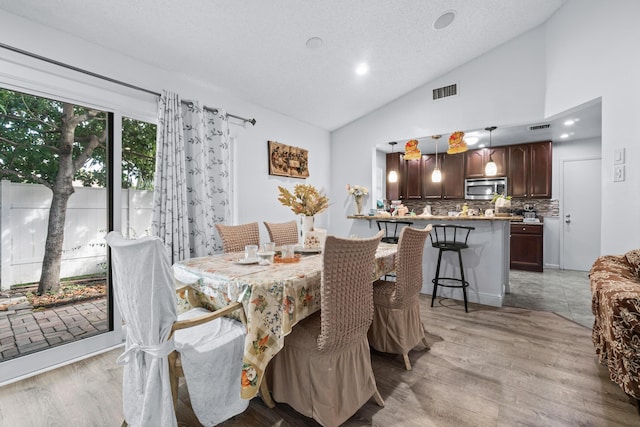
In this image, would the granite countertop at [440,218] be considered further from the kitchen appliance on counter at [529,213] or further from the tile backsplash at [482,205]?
the tile backsplash at [482,205]

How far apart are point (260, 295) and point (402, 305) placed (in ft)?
3.80

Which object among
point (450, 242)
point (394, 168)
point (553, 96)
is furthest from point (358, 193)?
point (553, 96)

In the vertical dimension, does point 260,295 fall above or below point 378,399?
above

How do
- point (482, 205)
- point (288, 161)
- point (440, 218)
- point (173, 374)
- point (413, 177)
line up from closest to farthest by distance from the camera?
point (173, 374), point (440, 218), point (288, 161), point (482, 205), point (413, 177)

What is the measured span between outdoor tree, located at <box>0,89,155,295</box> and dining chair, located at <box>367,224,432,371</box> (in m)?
2.47

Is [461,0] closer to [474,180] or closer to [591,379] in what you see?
[591,379]

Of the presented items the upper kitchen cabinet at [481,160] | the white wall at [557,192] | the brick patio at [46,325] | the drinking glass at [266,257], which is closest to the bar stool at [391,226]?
the drinking glass at [266,257]

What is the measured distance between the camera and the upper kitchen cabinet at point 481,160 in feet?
18.4

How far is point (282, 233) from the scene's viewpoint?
3.04 m

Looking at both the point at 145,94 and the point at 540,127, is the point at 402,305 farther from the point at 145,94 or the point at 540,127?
the point at 540,127

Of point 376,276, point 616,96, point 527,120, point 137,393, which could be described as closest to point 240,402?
point 137,393

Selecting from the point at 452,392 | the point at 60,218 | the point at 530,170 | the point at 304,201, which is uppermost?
the point at 530,170

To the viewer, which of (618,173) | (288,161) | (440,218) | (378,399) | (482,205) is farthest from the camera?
(482,205)

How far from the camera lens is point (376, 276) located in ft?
6.87
